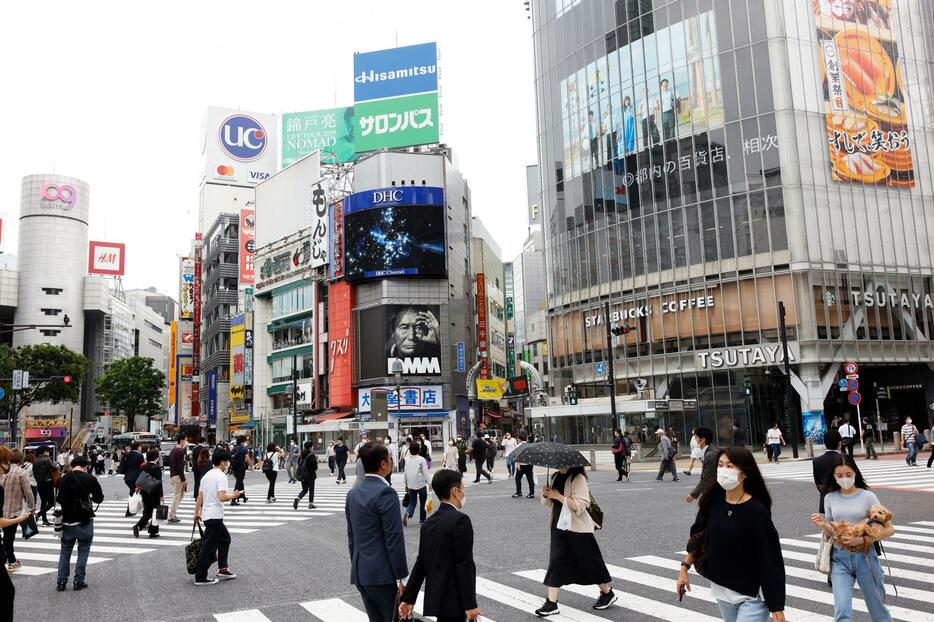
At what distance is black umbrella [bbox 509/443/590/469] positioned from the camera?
25.8 ft

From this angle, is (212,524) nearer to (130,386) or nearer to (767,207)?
(767,207)

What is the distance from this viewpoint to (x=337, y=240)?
208ft

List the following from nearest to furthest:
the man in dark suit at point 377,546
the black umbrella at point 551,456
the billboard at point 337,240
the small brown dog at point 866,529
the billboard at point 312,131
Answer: the man in dark suit at point 377,546 < the small brown dog at point 866,529 < the black umbrella at point 551,456 < the billboard at point 337,240 < the billboard at point 312,131

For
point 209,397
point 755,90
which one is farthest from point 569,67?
point 209,397

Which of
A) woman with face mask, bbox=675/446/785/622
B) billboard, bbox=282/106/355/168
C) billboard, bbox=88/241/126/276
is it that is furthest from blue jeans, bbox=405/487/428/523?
billboard, bbox=88/241/126/276

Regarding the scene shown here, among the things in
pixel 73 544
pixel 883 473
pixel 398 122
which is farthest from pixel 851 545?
pixel 398 122

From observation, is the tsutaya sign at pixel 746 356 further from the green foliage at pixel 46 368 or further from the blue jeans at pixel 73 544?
the green foliage at pixel 46 368

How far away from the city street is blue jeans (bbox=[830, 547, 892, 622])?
167cm

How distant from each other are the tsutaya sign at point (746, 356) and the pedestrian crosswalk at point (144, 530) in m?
26.0

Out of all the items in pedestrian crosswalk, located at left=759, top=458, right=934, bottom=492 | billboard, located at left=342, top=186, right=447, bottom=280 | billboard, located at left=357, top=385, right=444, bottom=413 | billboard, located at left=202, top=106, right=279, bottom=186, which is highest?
billboard, located at left=202, top=106, right=279, bottom=186

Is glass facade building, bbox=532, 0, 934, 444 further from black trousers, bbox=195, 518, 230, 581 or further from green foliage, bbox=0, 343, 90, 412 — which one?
green foliage, bbox=0, 343, 90, 412

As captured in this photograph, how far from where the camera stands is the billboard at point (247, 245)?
3041 inches

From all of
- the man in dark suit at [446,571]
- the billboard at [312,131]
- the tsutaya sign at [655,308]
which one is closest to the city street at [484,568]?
the man in dark suit at [446,571]

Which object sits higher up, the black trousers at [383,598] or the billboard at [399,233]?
the billboard at [399,233]
